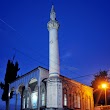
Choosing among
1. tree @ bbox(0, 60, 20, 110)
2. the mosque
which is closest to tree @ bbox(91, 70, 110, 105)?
the mosque

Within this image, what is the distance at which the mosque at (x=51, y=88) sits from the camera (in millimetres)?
22289

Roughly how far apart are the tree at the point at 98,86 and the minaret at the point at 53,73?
1864 centimetres

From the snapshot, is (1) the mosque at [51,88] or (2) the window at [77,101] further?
(2) the window at [77,101]

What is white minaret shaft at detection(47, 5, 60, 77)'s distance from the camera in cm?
2394

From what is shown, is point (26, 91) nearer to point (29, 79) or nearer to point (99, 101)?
point (29, 79)

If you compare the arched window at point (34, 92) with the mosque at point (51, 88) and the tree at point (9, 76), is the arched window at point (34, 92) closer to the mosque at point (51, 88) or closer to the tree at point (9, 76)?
the mosque at point (51, 88)

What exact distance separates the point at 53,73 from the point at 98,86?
2205cm

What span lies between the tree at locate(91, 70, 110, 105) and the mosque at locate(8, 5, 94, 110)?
408 inches

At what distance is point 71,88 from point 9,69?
15034mm

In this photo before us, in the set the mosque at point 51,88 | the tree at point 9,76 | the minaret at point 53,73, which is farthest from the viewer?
the tree at point 9,76

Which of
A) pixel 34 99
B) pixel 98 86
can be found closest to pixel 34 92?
pixel 34 99

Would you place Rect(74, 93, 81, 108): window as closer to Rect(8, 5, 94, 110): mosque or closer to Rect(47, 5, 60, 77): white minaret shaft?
Rect(8, 5, 94, 110): mosque

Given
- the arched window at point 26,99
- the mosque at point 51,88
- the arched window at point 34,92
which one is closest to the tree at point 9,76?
the mosque at point 51,88

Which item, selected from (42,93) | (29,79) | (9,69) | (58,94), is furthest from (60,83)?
(9,69)
